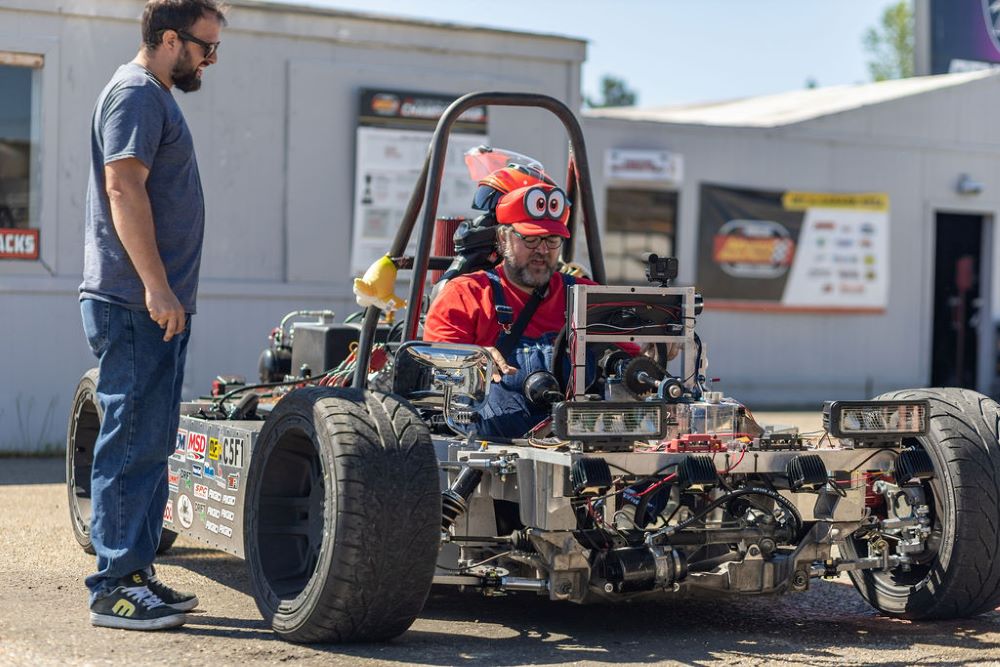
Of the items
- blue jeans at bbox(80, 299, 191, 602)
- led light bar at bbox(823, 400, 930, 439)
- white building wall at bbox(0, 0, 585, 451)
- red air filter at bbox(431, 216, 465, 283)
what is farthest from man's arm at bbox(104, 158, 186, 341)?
white building wall at bbox(0, 0, 585, 451)

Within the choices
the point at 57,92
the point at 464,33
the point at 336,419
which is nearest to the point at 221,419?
the point at 336,419

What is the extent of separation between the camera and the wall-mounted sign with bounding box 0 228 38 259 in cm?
1152

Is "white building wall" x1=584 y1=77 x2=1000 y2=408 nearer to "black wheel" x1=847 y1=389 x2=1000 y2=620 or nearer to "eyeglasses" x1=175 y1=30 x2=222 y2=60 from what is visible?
"black wheel" x1=847 y1=389 x2=1000 y2=620

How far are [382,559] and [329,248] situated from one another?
8.38 meters

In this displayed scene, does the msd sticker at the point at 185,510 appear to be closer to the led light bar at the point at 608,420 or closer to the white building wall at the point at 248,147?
the led light bar at the point at 608,420

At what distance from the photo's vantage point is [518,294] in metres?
6.15

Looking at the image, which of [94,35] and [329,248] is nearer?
[94,35]

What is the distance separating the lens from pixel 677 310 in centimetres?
566

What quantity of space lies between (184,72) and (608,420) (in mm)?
2014

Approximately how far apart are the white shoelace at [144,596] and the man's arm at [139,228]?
0.94 metres

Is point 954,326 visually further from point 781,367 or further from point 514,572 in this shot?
point 514,572

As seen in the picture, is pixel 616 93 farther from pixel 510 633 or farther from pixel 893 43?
pixel 510 633

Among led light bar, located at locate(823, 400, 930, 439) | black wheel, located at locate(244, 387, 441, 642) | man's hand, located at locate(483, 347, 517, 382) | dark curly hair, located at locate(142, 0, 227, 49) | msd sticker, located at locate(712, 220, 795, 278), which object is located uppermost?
dark curly hair, located at locate(142, 0, 227, 49)

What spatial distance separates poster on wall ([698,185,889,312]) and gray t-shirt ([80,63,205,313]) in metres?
11.9
